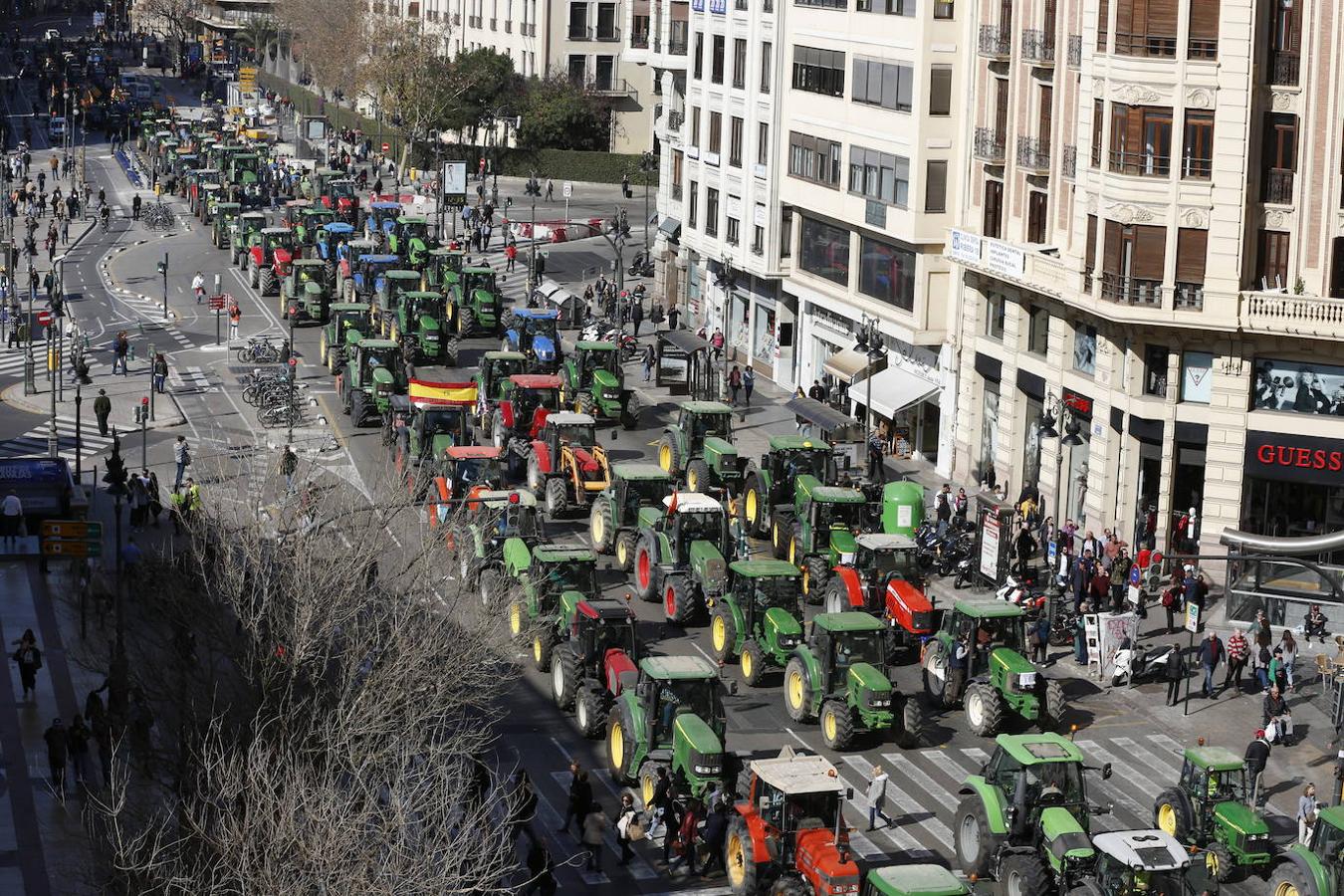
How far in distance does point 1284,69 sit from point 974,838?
1082 inches

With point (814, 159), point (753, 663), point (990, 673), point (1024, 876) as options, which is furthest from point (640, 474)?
point (814, 159)

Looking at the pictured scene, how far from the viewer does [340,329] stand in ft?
271

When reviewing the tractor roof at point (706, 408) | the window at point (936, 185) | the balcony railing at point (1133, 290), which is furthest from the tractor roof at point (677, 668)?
the window at point (936, 185)

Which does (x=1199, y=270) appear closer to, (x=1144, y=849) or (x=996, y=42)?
(x=996, y=42)

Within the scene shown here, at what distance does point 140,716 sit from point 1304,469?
106 ft

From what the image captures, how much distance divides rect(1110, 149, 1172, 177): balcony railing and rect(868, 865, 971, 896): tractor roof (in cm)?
2994

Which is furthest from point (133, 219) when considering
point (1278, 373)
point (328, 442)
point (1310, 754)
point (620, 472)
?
point (1310, 754)

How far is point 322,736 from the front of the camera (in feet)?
114

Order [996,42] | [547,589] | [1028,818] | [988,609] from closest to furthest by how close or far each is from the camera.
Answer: [1028,818] < [988,609] < [547,589] < [996,42]

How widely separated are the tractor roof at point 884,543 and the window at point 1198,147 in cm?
1371

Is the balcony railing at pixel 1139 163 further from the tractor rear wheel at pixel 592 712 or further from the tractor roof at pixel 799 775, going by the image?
the tractor roof at pixel 799 775

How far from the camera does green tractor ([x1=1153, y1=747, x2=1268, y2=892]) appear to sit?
122 feet

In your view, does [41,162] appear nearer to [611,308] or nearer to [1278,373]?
[611,308]

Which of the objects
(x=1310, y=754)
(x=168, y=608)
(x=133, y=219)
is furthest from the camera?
(x=133, y=219)
